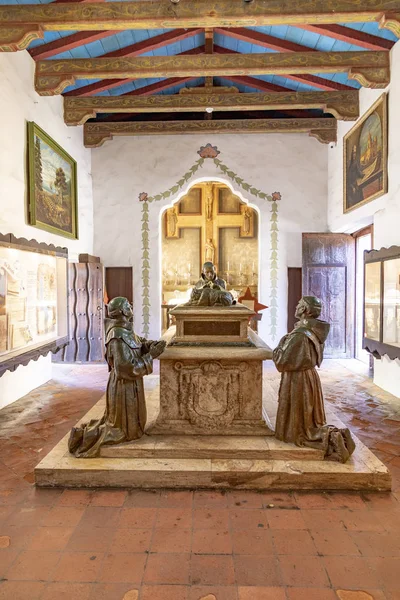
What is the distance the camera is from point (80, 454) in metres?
3.56

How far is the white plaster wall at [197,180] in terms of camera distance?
9289 millimetres

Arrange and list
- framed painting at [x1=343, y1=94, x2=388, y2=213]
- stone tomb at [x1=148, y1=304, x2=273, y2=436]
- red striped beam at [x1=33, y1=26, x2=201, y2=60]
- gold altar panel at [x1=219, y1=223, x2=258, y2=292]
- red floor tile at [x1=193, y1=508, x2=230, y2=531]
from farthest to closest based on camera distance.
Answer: gold altar panel at [x1=219, y1=223, x2=258, y2=292], framed painting at [x1=343, y1=94, x2=388, y2=213], red striped beam at [x1=33, y1=26, x2=201, y2=60], stone tomb at [x1=148, y1=304, x2=273, y2=436], red floor tile at [x1=193, y1=508, x2=230, y2=531]

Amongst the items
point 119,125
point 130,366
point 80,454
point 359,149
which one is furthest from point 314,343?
point 119,125

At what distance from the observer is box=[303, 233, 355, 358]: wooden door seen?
29.2ft

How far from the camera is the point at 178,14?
4.99m

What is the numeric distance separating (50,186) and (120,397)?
496 cm

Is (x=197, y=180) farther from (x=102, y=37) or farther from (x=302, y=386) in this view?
(x=302, y=386)

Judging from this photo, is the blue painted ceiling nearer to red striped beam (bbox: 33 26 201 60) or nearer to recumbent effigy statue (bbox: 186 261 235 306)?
red striped beam (bbox: 33 26 201 60)

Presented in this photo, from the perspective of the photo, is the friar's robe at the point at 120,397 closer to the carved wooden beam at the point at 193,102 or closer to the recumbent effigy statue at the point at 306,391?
the recumbent effigy statue at the point at 306,391

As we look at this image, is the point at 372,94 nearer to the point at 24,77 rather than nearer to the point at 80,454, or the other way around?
the point at 24,77

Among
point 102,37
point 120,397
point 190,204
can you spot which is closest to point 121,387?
point 120,397

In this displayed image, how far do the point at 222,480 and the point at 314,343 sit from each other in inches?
56.9

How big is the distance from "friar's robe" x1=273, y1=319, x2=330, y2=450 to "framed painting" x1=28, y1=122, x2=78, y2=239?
474cm

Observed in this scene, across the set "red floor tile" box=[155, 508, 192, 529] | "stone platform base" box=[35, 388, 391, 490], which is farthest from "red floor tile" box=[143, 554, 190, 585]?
"stone platform base" box=[35, 388, 391, 490]
